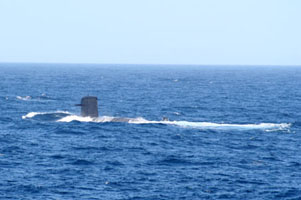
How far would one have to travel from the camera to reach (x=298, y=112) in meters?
88.9

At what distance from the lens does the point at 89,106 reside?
7312 cm

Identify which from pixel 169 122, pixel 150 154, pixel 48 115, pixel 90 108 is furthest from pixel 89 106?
pixel 150 154

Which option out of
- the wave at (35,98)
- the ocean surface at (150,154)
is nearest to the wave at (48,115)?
the ocean surface at (150,154)

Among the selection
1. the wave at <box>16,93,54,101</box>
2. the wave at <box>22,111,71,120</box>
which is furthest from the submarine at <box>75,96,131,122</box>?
the wave at <box>16,93,54,101</box>

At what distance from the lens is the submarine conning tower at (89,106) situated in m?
71.2

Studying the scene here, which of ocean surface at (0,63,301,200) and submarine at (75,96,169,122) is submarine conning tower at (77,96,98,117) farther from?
ocean surface at (0,63,301,200)

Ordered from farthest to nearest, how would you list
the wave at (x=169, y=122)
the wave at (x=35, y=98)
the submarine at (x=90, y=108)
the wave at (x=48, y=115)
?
the wave at (x=35, y=98)
the wave at (x=48, y=115)
the submarine at (x=90, y=108)
the wave at (x=169, y=122)

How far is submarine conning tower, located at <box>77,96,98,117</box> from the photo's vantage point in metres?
71.2

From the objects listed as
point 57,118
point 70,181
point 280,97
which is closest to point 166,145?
point 70,181

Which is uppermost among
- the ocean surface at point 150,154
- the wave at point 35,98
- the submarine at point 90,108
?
the submarine at point 90,108

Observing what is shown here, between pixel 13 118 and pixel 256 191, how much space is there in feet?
148

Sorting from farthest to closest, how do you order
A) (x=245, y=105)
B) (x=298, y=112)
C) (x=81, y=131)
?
(x=245, y=105) < (x=298, y=112) < (x=81, y=131)

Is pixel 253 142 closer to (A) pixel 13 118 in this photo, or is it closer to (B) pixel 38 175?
(B) pixel 38 175

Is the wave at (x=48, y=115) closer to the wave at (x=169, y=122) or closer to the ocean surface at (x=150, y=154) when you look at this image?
the wave at (x=169, y=122)
